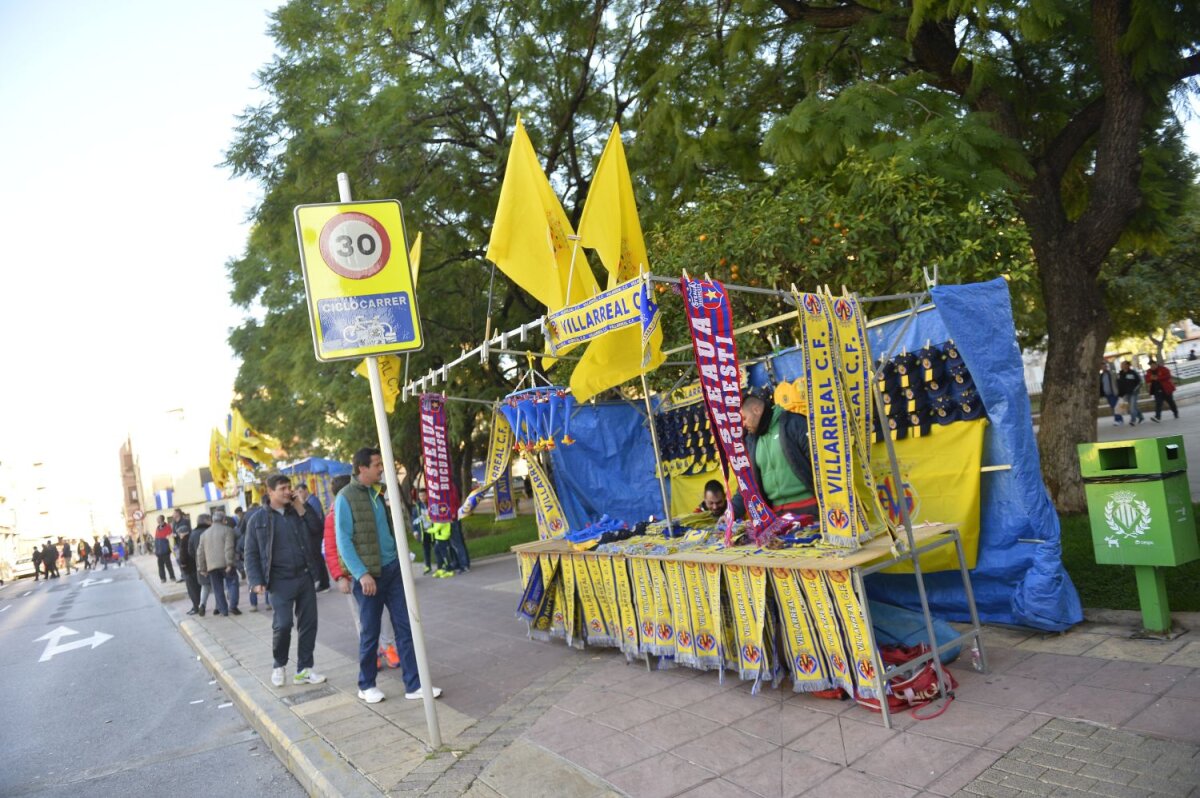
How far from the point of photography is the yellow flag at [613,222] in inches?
259

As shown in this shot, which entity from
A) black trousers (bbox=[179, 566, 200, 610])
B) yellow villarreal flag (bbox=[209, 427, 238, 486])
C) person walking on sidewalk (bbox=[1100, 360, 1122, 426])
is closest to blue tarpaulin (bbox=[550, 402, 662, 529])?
black trousers (bbox=[179, 566, 200, 610])

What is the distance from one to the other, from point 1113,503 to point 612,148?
4.53 metres

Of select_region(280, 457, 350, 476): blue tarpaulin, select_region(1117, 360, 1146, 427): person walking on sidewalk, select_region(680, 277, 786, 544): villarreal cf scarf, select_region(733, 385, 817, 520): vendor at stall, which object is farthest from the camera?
select_region(280, 457, 350, 476): blue tarpaulin

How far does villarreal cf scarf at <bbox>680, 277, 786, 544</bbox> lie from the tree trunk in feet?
17.1

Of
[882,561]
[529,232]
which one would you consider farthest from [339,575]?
[882,561]

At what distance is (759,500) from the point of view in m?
5.59

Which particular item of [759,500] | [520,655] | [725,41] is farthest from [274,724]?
[725,41]

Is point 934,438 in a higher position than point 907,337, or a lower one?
lower

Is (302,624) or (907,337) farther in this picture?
(302,624)

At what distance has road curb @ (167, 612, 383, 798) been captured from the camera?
4875 mm

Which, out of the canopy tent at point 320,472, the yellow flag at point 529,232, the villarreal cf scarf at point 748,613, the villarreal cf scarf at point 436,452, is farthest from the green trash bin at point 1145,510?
the canopy tent at point 320,472

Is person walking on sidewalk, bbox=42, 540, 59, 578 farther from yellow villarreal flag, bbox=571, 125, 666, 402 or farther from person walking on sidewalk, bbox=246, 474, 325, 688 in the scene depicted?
yellow villarreal flag, bbox=571, 125, 666, 402

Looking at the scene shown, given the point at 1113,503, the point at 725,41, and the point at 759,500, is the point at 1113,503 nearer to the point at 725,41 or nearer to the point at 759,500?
the point at 759,500

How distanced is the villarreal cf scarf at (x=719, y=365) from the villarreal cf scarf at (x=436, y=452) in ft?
16.9
